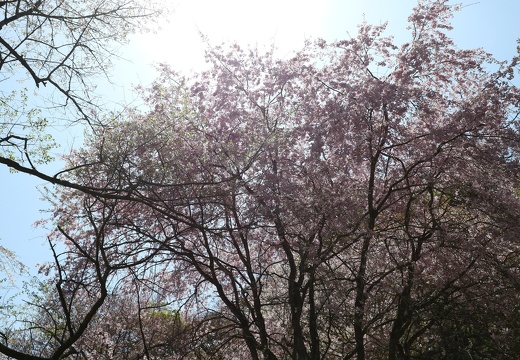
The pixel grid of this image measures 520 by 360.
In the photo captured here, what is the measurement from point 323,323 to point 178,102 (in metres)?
4.90

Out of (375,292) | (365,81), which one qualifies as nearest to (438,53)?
(365,81)

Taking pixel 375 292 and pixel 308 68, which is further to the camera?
pixel 308 68

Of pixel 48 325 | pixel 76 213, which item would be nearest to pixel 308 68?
pixel 76 213

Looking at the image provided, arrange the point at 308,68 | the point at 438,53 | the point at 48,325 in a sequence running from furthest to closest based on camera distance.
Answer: the point at 48,325
the point at 308,68
the point at 438,53

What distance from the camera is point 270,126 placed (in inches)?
367

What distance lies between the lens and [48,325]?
12688 mm

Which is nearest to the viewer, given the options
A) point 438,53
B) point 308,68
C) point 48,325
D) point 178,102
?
point 178,102

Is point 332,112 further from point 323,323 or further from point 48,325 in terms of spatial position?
point 48,325

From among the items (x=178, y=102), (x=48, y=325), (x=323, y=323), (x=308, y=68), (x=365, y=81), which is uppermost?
(x=308, y=68)

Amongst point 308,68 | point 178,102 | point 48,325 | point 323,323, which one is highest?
point 308,68

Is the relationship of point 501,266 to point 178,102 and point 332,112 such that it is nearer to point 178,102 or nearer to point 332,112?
point 332,112

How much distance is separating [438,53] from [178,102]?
4732 mm

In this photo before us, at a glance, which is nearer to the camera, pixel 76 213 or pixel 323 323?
pixel 76 213

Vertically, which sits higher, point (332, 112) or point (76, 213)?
point (332, 112)
